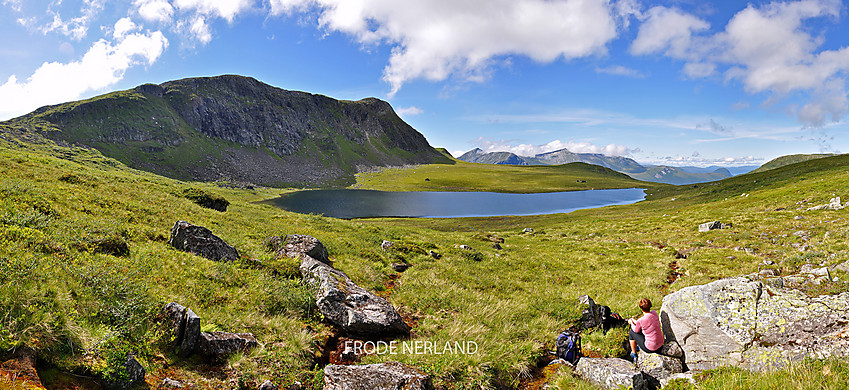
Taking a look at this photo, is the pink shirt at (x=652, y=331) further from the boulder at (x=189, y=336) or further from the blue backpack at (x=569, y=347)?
the boulder at (x=189, y=336)

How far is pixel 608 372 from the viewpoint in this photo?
26.8ft

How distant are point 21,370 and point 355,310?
7065 millimetres

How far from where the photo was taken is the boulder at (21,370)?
15.1ft

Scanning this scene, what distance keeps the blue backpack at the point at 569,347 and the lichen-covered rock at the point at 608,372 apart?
79 centimetres

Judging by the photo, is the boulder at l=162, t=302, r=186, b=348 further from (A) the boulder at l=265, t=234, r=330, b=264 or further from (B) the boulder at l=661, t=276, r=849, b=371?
(B) the boulder at l=661, t=276, r=849, b=371

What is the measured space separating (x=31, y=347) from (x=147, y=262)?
6254 mm

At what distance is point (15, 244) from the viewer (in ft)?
28.8

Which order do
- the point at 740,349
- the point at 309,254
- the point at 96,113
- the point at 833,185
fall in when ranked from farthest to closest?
the point at 96,113
the point at 833,185
the point at 309,254
the point at 740,349

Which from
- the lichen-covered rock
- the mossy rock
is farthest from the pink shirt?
the mossy rock

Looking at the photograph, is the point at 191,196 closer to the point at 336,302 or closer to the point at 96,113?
the point at 336,302

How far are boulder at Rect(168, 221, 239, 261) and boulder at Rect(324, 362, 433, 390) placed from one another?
8804 mm

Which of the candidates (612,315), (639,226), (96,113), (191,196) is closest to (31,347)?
(612,315)

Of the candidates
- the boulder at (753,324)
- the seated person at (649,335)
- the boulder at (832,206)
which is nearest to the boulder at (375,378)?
the seated person at (649,335)

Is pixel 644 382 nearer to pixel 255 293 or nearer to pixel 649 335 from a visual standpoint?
pixel 649 335
